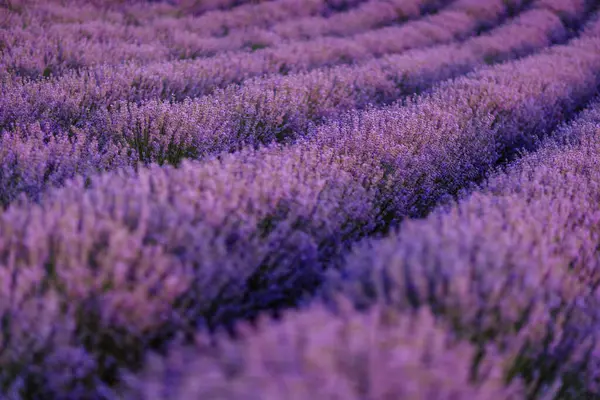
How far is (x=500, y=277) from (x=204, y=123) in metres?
2.35

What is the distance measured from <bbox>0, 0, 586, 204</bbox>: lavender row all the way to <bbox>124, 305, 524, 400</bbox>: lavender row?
1.64 metres

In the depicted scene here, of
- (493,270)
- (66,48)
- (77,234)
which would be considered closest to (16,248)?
(77,234)

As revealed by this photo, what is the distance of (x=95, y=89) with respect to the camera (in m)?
3.85

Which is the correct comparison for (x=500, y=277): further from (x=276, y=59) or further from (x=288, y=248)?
(x=276, y=59)

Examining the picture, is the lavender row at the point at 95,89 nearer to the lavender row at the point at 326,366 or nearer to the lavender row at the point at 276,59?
the lavender row at the point at 276,59

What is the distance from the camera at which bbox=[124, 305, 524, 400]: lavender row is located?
3.45 ft

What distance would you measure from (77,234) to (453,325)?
1178 mm

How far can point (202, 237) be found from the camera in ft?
5.71

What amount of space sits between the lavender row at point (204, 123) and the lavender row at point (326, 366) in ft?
5.36

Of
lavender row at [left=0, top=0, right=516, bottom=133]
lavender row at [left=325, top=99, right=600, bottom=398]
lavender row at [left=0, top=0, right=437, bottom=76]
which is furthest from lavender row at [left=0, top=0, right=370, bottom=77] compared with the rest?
lavender row at [left=325, top=99, right=600, bottom=398]

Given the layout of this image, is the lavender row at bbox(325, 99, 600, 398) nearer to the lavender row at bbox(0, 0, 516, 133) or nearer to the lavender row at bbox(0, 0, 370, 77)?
the lavender row at bbox(0, 0, 516, 133)

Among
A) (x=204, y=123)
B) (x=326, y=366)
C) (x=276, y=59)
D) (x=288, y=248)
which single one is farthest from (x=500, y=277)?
(x=276, y=59)

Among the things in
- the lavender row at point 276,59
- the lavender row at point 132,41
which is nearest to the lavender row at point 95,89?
the lavender row at point 276,59

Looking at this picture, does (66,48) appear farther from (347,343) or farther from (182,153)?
(347,343)
